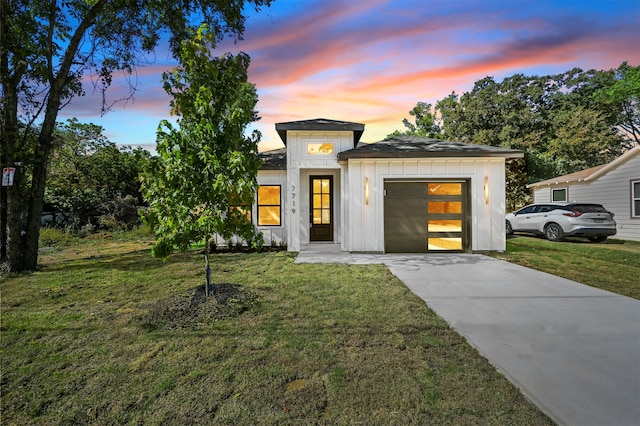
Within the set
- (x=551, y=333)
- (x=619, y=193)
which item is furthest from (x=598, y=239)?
(x=551, y=333)

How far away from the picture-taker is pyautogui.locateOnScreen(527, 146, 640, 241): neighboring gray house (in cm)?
1147

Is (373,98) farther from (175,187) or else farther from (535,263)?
(175,187)

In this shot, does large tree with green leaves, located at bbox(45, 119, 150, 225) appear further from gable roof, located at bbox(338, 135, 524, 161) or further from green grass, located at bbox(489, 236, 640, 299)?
green grass, located at bbox(489, 236, 640, 299)

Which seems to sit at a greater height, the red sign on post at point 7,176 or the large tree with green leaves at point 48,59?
the large tree with green leaves at point 48,59

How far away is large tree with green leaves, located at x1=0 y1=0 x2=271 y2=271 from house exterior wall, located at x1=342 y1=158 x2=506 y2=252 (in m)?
5.17

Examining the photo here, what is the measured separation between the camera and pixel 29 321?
3.74 meters

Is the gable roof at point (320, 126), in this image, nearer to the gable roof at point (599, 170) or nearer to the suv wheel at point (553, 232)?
the suv wheel at point (553, 232)

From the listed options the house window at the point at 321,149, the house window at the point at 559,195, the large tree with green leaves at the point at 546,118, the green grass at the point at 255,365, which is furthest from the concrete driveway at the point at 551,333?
the large tree with green leaves at the point at 546,118

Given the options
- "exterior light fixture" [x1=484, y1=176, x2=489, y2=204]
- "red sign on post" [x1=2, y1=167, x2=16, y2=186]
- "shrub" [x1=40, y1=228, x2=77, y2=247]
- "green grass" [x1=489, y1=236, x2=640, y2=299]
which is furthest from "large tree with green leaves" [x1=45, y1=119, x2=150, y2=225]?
"green grass" [x1=489, y1=236, x2=640, y2=299]

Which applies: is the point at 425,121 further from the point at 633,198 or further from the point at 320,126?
the point at 320,126

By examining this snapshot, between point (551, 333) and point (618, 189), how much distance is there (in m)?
12.9

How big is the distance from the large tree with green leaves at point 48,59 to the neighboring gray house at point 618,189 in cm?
1416

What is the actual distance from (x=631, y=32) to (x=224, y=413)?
12703 mm

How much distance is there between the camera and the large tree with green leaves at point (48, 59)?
6.47 m
